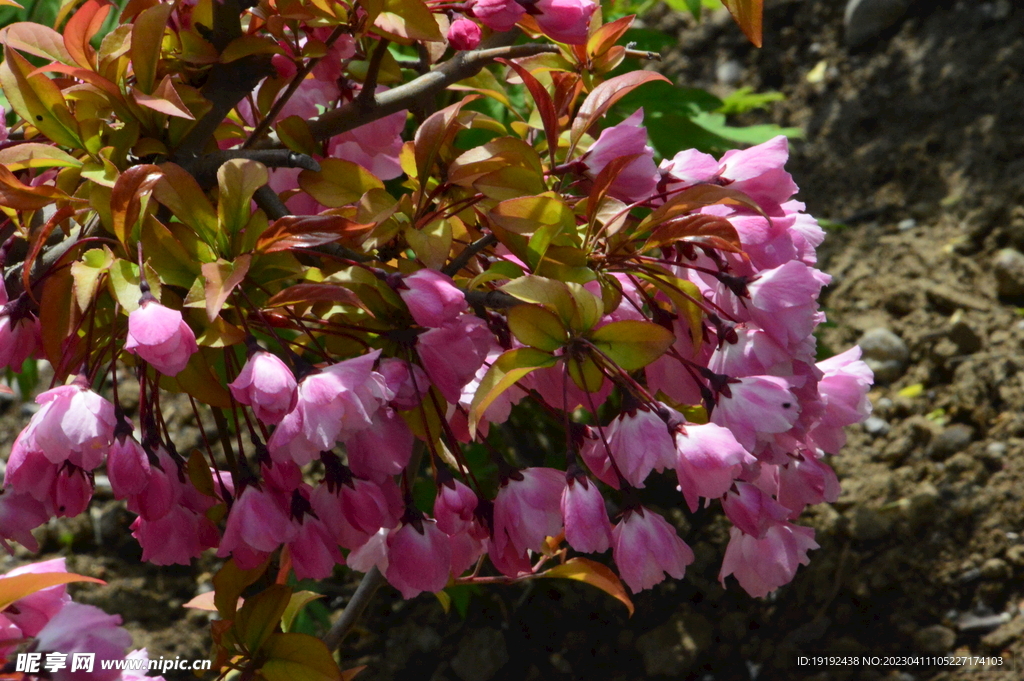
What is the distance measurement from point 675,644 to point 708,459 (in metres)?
1.07

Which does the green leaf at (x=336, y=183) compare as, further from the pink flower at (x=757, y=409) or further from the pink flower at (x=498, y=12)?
the pink flower at (x=757, y=409)

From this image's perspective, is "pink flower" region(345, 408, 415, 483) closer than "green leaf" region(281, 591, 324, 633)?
Yes

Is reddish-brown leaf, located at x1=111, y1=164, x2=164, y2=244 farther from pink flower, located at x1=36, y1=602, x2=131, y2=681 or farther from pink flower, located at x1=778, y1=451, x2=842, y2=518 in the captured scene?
pink flower, located at x1=778, y1=451, x2=842, y2=518

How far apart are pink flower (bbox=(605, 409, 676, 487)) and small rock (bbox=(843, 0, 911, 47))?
2.50 m

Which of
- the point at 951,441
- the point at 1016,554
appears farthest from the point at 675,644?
the point at 951,441

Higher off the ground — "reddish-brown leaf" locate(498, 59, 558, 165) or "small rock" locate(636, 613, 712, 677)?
"reddish-brown leaf" locate(498, 59, 558, 165)

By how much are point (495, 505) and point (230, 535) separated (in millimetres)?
203

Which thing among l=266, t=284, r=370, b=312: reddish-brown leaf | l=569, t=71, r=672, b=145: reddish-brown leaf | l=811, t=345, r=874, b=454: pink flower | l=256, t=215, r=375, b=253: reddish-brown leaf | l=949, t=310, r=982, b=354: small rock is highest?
l=569, t=71, r=672, b=145: reddish-brown leaf

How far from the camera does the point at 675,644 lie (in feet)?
5.13

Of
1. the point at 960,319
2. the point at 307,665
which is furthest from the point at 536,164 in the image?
the point at 960,319

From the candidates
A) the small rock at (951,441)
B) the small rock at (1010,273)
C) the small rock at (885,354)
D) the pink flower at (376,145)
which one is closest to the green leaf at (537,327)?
the pink flower at (376,145)

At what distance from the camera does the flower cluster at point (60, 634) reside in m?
0.55

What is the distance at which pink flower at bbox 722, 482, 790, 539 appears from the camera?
0.68 metres

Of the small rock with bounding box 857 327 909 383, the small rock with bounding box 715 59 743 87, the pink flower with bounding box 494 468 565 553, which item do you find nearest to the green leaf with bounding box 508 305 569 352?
the pink flower with bounding box 494 468 565 553
